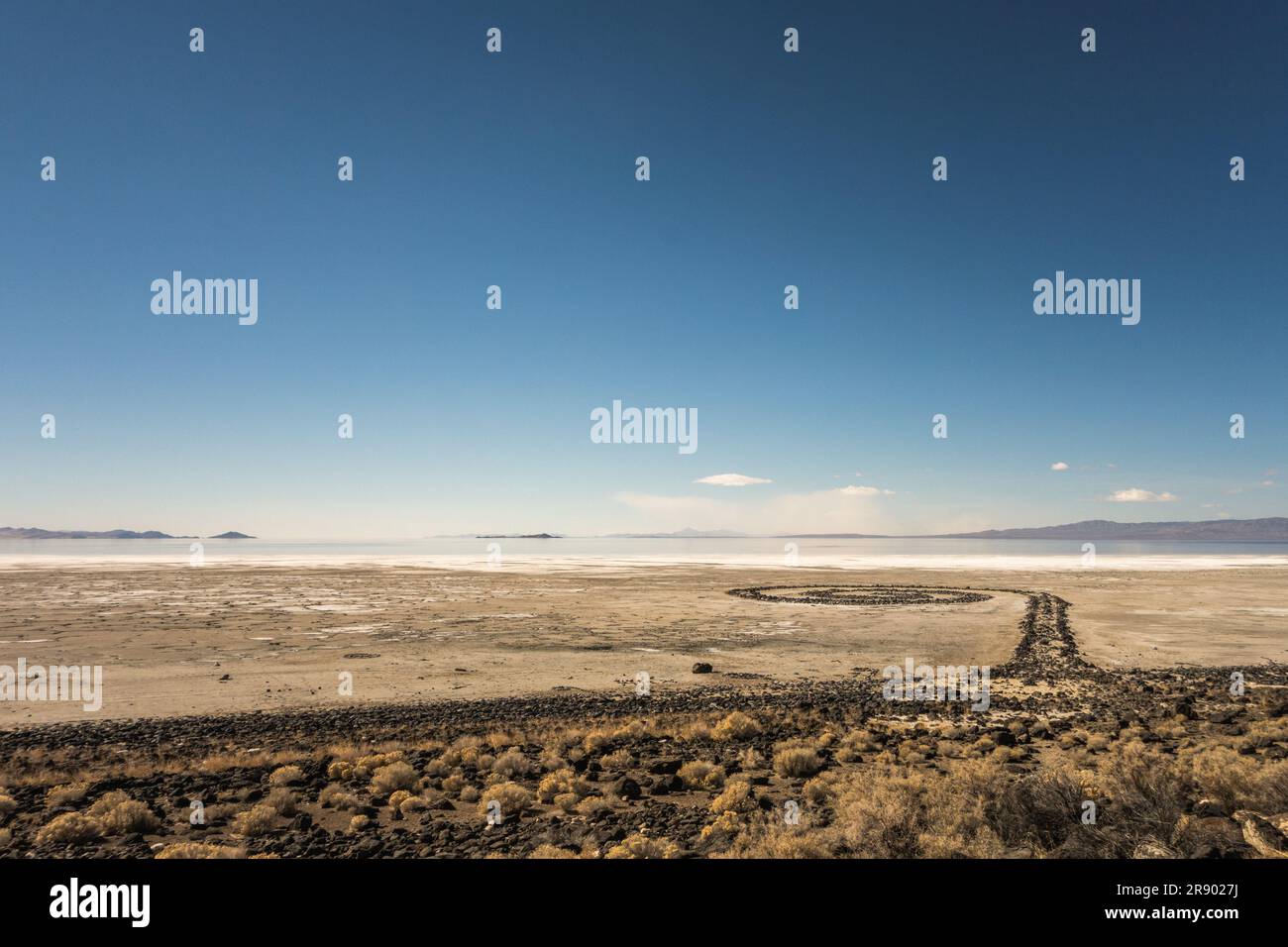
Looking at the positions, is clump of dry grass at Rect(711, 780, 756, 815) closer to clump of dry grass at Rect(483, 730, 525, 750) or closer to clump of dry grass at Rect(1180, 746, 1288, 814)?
clump of dry grass at Rect(483, 730, 525, 750)

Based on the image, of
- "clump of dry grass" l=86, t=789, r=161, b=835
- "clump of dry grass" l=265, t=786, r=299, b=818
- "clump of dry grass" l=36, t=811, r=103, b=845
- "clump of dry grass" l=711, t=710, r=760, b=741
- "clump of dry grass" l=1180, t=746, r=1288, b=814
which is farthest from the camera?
"clump of dry grass" l=711, t=710, r=760, b=741

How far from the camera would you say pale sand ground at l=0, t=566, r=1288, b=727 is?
21422 mm

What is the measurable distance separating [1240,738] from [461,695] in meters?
19.6

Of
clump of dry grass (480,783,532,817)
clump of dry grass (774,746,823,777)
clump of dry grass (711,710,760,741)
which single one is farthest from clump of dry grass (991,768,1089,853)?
clump of dry grass (480,783,532,817)

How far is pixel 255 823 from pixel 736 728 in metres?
9.92

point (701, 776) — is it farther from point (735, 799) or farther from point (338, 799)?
point (338, 799)

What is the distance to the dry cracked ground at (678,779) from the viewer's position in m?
8.73

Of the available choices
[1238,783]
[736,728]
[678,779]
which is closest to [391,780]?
[678,779]

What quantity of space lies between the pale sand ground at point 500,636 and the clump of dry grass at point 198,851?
33.9 ft

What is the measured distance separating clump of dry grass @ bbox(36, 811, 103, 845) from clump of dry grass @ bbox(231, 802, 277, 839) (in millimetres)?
1778
